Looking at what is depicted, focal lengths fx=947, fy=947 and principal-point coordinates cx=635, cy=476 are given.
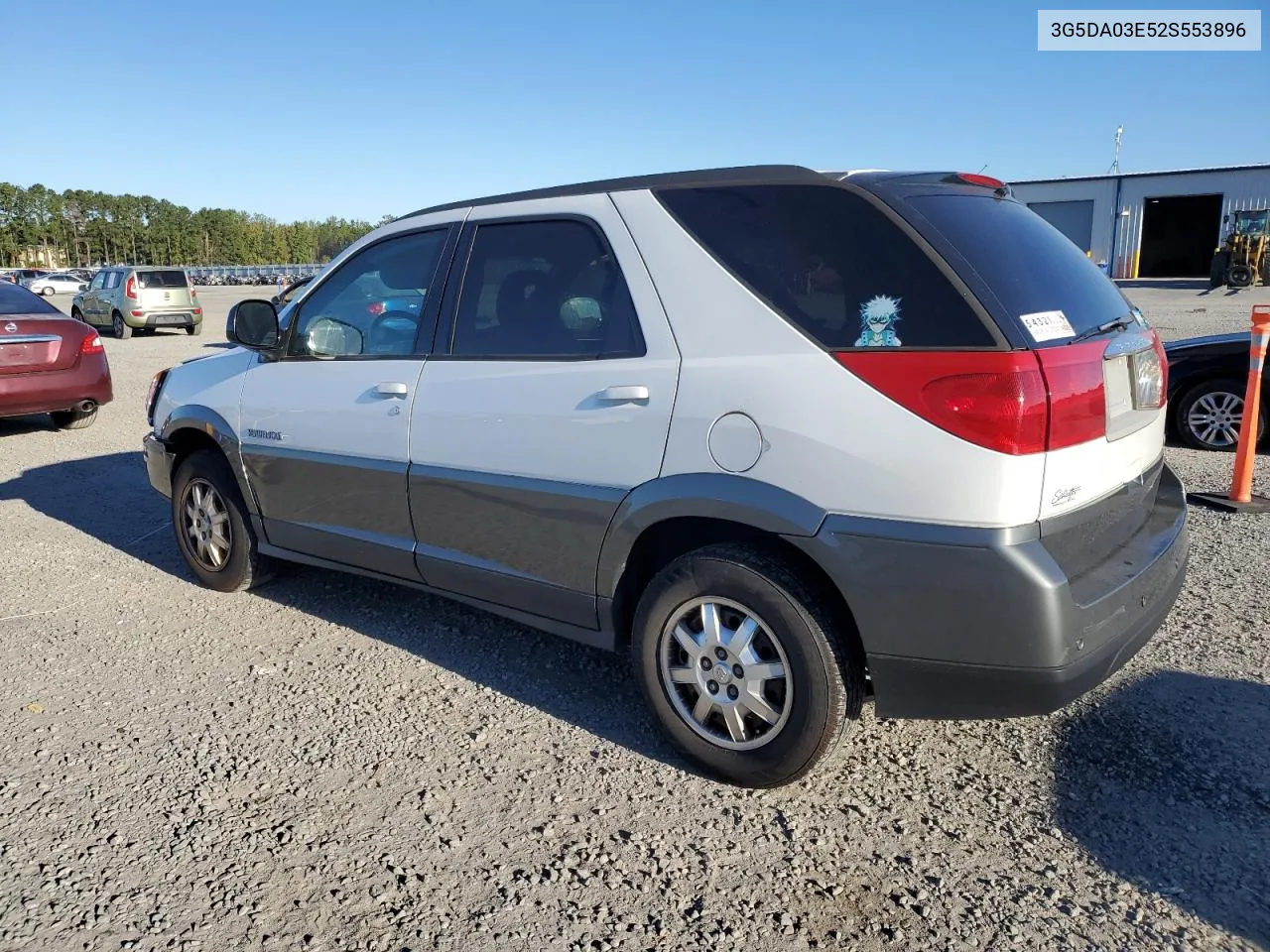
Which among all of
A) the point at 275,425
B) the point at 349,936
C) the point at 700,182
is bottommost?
the point at 349,936

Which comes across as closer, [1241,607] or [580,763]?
[580,763]

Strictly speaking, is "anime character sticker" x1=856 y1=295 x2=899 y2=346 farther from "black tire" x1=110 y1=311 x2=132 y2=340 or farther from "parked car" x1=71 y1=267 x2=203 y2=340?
"black tire" x1=110 y1=311 x2=132 y2=340

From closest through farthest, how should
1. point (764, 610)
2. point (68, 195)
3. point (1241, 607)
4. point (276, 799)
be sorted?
point (764, 610)
point (276, 799)
point (1241, 607)
point (68, 195)

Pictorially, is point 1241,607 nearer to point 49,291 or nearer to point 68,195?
point 49,291

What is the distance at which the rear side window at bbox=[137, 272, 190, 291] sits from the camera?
2233 centimetres

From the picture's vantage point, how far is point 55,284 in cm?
4994

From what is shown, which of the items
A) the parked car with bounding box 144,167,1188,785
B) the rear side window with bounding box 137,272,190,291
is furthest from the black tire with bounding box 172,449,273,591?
the rear side window with bounding box 137,272,190,291

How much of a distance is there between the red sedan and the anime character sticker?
28.1ft

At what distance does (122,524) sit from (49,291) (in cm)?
5101

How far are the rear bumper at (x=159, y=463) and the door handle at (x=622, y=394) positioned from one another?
10.4ft

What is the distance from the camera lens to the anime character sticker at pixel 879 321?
8.59ft

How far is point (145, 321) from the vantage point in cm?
2223

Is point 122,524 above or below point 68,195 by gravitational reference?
below

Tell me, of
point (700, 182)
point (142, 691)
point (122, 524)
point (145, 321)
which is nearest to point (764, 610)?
point (700, 182)
